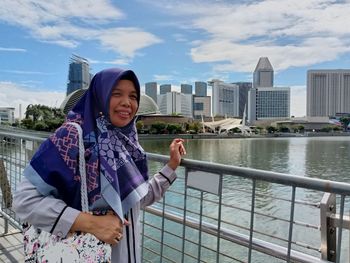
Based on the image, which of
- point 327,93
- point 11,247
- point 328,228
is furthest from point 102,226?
point 327,93

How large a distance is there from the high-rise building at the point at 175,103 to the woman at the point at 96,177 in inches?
5669

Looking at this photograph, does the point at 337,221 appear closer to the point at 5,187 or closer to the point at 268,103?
the point at 5,187

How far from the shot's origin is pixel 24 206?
136 cm

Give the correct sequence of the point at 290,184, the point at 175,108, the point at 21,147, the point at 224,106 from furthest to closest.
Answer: the point at 224,106 < the point at 175,108 < the point at 21,147 < the point at 290,184

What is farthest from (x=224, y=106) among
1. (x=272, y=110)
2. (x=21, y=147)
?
(x=21, y=147)

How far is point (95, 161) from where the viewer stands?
4.59 feet

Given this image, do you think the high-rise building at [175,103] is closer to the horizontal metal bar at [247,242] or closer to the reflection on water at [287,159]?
the reflection on water at [287,159]

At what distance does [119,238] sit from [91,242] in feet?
0.35

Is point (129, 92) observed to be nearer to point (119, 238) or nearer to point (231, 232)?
point (119, 238)

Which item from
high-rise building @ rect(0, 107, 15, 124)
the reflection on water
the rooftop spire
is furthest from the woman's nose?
the rooftop spire

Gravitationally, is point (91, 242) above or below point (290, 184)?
below

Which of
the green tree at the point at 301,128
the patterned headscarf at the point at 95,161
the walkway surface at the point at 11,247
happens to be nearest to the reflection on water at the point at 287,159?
the walkway surface at the point at 11,247

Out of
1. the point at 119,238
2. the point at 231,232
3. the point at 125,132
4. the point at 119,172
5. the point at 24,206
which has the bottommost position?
the point at 231,232

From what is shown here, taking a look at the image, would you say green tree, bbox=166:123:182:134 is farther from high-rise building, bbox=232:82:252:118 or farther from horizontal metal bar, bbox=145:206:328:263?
horizontal metal bar, bbox=145:206:328:263
